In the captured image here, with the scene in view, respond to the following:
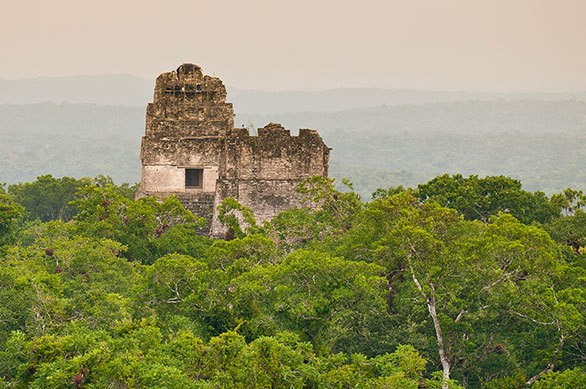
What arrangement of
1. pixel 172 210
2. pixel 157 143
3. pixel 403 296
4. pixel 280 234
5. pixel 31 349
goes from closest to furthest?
pixel 31 349 → pixel 403 296 → pixel 280 234 → pixel 172 210 → pixel 157 143

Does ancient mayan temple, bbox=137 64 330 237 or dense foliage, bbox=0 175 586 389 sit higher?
ancient mayan temple, bbox=137 64 330 237

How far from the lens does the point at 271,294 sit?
2359 cm

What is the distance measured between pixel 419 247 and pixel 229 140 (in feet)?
33.9

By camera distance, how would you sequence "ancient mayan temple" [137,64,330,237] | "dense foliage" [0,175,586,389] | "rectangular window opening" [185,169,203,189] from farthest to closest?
"rectangular window opening" [185,169,203,189] < "ancient mayan temple" [137,64,330,237] < "dense foliage" [0,175,586,389]

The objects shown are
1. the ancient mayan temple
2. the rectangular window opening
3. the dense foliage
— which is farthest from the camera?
the rectangular window opening

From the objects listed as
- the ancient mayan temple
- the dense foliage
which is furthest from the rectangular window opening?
the dense foliage

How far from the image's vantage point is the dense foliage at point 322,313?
1991 centimetres

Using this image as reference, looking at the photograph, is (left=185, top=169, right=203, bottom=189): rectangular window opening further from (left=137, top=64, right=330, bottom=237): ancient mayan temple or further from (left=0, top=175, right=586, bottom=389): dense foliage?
(left=0, top=175, right=586, bottom=389): dense foliage

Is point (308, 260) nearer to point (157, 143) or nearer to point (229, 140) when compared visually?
point (229, 140)

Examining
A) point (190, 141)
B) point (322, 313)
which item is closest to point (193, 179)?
point (190, 141)

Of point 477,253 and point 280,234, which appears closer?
point 477,253

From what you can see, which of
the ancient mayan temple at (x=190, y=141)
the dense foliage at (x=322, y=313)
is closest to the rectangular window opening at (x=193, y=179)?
the ancient mayan temple at (x=190, y=141)

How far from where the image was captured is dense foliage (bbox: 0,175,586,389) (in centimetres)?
1991

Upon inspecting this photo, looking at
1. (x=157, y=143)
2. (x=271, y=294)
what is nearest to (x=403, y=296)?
(x=271, y=294)
